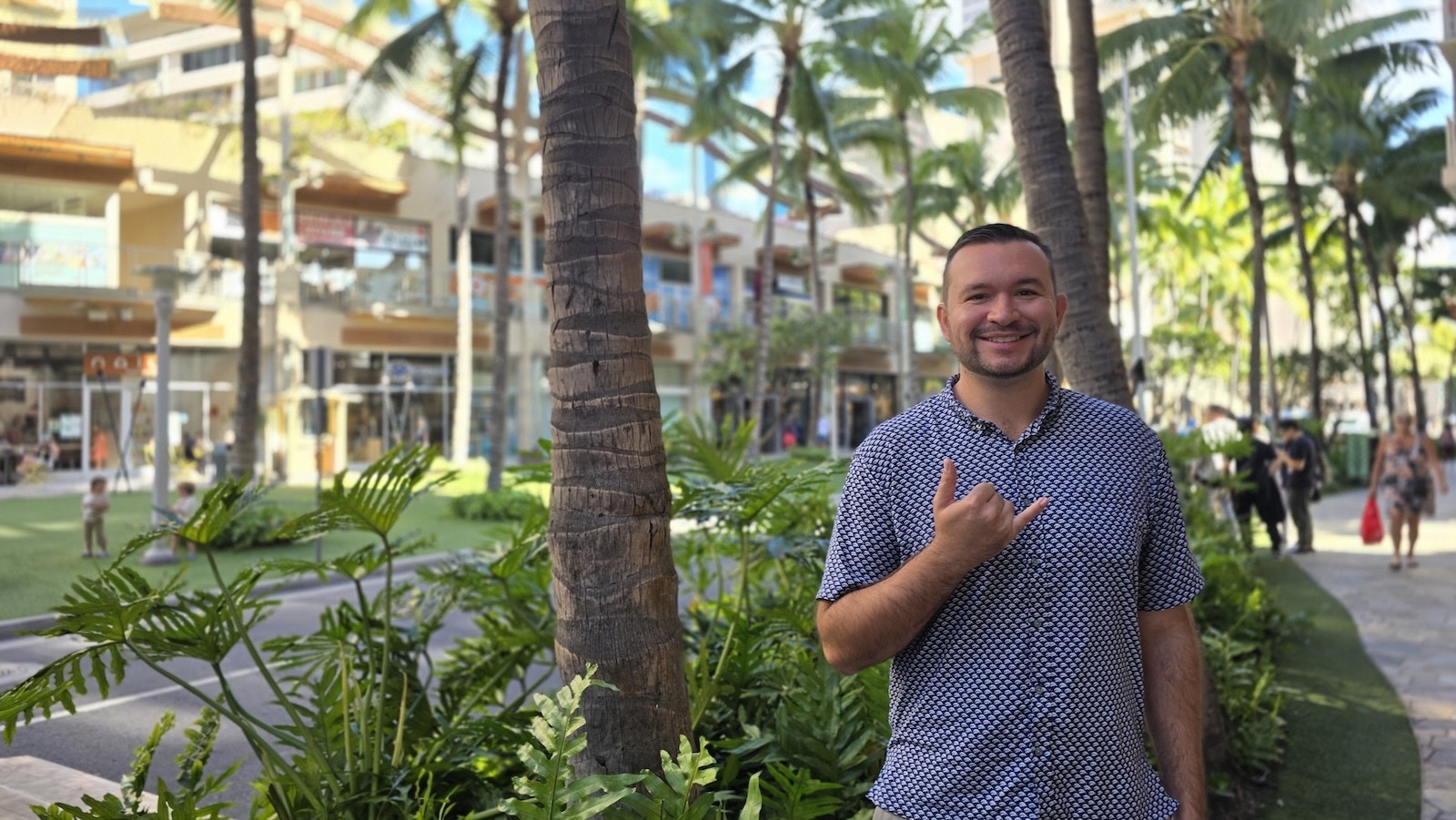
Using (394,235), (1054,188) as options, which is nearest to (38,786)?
(1054,188)

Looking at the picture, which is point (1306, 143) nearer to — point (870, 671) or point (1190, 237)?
point (1190, 237)

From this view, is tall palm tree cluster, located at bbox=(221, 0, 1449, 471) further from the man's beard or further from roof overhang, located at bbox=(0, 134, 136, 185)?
the man's beard

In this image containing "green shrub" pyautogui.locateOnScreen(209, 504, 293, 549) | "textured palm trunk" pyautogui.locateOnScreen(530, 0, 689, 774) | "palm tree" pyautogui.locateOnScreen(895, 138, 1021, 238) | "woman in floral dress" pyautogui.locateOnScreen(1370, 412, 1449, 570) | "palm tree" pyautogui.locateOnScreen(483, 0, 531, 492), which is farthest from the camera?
"palm tree" pyautogui.locateOnScreen(895, 138, 1021, 238)

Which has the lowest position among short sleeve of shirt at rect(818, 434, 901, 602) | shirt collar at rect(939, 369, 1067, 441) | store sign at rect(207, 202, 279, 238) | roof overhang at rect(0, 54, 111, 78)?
short sleeve of shirt at rect(818, 434, 901, 602)

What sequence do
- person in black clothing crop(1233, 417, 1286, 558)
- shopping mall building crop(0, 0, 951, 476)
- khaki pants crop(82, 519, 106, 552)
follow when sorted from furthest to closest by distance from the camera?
shopping mall building crop(0, 0, 951, 476) → person in black clothing crop(1233, 417, 1286, 558) → khaki pants crop(82, 519, 106, 552)

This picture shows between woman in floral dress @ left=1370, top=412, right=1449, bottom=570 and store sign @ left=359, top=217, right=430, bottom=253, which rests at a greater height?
store sign @ left=359, top=217, right=430, bottom=253

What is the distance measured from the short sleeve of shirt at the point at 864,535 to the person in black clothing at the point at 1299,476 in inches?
538

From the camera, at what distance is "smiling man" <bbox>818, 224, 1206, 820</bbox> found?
6.45 feet

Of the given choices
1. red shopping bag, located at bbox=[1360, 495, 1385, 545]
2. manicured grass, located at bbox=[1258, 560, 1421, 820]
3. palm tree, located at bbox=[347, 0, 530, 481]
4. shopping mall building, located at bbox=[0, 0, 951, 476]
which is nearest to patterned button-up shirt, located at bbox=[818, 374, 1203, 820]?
manicured grass, located at bbox=[1258, 560, 1421, 820]

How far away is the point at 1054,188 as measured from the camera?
5184mm

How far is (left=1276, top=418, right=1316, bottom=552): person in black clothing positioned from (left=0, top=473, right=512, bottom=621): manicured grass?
940 cm

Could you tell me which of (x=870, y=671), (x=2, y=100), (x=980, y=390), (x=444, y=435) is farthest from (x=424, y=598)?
(x=444, y=435)

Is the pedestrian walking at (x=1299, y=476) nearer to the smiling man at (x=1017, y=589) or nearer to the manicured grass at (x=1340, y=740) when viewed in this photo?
the manicured grass at (x=1340, y=740)

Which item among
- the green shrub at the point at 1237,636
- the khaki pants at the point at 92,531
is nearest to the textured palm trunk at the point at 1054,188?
the green shrub at the point at 1237,636
